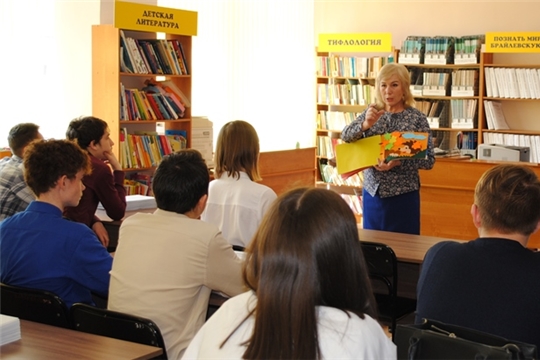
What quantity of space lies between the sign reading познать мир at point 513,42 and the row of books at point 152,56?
11.7ft

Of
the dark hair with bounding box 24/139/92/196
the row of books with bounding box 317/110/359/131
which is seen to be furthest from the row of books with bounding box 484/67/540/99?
the dark hair with bounding box 24/139/92/196

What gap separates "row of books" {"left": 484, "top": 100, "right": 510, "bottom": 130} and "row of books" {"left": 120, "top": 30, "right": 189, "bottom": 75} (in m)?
3.75

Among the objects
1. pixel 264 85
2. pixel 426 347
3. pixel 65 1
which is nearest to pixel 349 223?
pixel 426 347

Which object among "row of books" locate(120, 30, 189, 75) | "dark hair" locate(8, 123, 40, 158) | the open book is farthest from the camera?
"row of books" locate(120, 30, 189, 75)

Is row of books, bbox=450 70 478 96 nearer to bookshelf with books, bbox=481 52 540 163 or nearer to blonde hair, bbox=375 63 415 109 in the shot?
bookshelf with books, bbox=481 52 540 163

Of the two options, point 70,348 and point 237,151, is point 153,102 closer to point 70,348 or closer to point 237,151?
point 237,151

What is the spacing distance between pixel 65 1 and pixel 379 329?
5.60 metres

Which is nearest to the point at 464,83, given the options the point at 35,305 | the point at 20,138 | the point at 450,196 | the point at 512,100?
the point at 512,100

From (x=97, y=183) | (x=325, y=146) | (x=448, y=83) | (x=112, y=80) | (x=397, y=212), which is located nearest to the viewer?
(x=97, y=183)

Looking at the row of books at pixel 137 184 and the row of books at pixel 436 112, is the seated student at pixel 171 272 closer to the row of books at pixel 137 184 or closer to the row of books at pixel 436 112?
the row of books at pixel 137 184

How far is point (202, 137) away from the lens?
22.4ft

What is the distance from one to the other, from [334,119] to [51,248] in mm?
7231

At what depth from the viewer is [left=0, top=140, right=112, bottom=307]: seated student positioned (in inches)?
104

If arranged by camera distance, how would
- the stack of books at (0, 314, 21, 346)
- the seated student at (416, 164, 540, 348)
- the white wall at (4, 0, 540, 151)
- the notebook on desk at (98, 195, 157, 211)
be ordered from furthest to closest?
the white wall at (4, 0, 540, 151) → the notebook on desk at (98, 195, 157, 211) → the stack of books at (0, 314, 21, 346) → the seated student at (416, 164, 540, 348)
